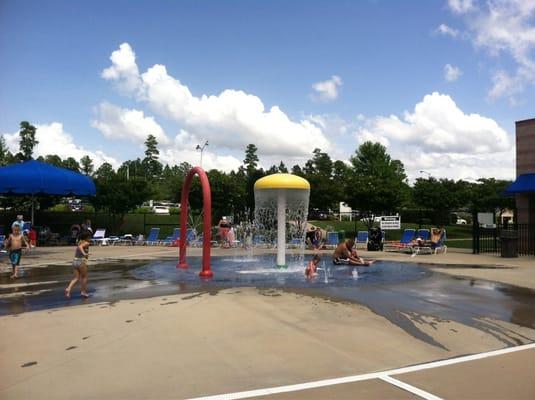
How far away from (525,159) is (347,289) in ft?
48.1

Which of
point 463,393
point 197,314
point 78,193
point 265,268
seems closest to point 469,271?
point 265,268

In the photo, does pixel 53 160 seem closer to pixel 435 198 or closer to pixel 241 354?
pixel 435 198

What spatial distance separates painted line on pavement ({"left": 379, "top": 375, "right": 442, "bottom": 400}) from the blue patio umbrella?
25.7 metres

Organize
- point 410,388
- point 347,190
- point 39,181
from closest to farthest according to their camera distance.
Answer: point 410,388, point 39,181, point 347,190

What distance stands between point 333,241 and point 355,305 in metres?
18.0

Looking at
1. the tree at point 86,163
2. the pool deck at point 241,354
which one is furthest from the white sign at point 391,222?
the tree at point 86,163

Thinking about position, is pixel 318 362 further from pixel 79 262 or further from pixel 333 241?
pixel 333 241

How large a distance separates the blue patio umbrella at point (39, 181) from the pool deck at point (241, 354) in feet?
65.9

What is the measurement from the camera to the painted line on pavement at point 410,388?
15.7 feet

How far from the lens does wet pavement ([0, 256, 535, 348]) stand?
8.64 metres

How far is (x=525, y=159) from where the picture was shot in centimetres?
2180

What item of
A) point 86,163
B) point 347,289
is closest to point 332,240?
point 347,289

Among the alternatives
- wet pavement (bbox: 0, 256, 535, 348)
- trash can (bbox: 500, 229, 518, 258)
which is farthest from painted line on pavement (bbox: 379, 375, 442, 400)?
trash can (bbox: 500, 229, 518, 258)

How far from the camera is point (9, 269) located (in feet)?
51.8
